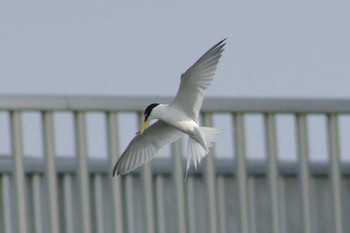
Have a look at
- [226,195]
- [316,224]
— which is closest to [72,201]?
[226,195]

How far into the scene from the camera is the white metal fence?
9031 millimetres

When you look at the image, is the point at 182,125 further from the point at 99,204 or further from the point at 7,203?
the point at 7,203

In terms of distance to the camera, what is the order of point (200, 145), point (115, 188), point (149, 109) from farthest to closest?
point (115, 188) < point (200, 145) < point (149, 109)

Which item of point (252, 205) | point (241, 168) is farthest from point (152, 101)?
point (252, 205)

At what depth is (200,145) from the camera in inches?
341

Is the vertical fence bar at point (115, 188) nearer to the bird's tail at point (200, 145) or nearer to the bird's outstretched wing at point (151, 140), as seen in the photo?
the bird's outstretched wing at point (151, 140)

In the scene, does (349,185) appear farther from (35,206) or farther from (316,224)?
(35,206)

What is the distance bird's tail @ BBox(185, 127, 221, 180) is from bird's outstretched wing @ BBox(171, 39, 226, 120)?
0.50 feet

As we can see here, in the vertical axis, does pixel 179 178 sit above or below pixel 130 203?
above

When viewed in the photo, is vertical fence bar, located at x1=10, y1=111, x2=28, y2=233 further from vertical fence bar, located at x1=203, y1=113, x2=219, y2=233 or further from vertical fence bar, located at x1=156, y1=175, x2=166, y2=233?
vertical fence bar, located at x1=203, y1=113, x2=219, y2=233

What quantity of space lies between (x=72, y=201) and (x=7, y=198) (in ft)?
1.41

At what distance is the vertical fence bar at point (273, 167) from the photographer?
29.8 feet

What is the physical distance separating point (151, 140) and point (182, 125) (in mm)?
626

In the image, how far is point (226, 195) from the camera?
920 cm
